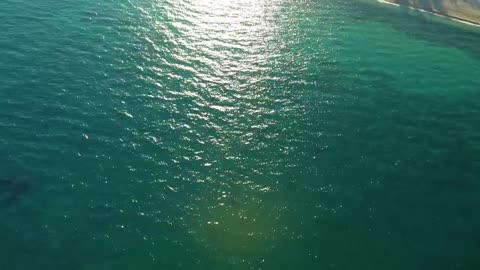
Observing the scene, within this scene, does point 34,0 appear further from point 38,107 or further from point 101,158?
point 101,158

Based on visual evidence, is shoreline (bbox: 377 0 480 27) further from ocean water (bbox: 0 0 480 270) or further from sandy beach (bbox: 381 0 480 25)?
ocean water (bbox: 0 0 480 270)

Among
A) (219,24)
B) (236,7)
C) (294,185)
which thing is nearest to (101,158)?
(294,185)

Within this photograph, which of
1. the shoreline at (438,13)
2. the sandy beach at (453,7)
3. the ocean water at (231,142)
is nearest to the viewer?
the ocean water at (231,142)

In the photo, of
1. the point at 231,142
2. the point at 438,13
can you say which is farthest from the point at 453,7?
the point at 231,142

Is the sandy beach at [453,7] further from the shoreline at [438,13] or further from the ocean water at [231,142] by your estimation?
the ocean water at [231,142]

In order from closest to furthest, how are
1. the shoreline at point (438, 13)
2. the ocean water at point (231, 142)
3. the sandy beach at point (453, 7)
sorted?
the ocean water at point (231, 142) → the shoreline at point (438, 13) → the sandy beach at point (453, 7)

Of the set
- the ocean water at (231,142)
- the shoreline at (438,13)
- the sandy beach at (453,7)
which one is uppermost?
the sandy beach at (453,7)

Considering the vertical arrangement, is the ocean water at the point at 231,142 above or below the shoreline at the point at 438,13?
below

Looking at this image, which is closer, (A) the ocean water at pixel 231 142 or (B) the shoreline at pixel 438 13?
(A) the ocean water at pixel 231 142

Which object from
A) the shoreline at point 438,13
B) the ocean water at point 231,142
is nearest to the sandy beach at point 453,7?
the shoreline at point 438,13

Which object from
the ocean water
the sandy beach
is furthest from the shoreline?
the ocean water
